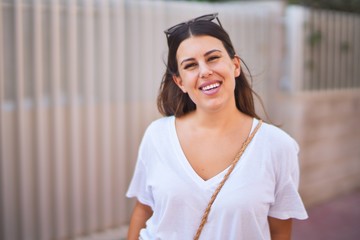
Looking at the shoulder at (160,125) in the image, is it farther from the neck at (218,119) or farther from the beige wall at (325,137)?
the beige wall at (325,137)

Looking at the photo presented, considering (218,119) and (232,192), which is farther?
(218,119)

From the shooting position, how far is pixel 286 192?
5.94 feet

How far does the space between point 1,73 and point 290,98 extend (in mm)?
3319

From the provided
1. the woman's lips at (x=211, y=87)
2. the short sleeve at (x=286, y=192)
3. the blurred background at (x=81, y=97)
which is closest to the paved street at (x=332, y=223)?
the blurred background at (x=81, y=97)

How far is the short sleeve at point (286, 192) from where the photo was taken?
1795 mm

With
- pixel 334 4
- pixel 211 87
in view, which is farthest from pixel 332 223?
pixel 211 87

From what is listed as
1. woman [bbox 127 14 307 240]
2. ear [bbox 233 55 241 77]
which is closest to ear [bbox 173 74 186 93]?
woman [bbox 127 14 307 240]

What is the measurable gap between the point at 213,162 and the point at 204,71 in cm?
36

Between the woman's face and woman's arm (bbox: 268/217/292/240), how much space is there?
1.71ft

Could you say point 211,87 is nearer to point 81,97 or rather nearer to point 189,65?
point 189,65

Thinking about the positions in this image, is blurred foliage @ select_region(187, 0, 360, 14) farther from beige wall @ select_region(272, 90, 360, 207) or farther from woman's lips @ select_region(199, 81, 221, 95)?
woman's lips @ select_region(199, 81, 221, 95)

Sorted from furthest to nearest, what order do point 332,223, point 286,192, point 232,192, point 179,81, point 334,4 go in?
point 334,4 < point 332,223 < point 179,81 < point 286,192 < point 232,192

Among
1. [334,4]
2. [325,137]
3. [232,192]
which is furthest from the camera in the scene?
[334,4]

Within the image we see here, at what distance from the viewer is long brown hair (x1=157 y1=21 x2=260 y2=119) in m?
1.83
